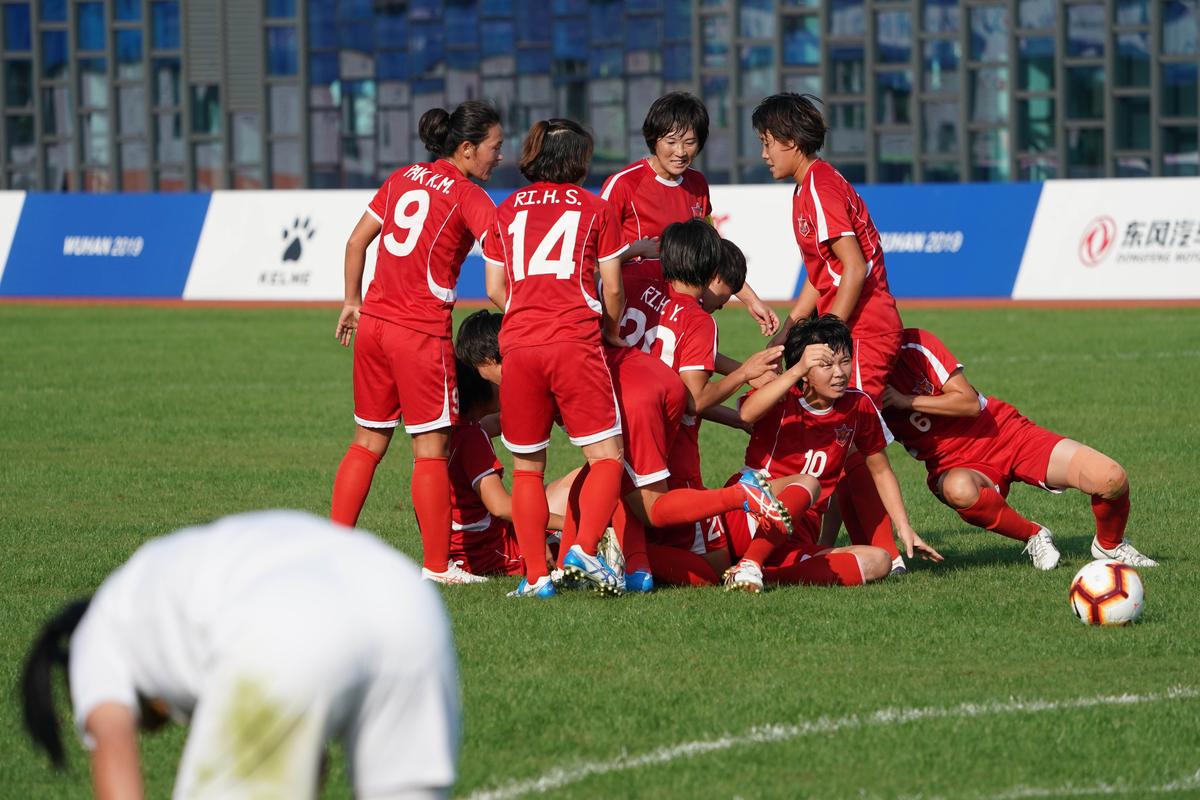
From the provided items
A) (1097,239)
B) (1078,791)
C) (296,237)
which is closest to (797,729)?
(1078,791)

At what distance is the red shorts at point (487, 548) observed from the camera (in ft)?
24.9

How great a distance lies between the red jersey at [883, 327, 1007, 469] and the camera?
295 inches

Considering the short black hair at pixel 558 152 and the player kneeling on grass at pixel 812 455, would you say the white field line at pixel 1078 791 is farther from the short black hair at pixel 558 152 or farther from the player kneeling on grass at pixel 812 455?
the short black hair at pixel 558 152

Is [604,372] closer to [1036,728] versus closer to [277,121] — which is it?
[1036,728]

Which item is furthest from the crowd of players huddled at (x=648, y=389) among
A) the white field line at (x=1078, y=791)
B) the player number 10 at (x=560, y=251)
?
the white field line at (x=1078, y=791)

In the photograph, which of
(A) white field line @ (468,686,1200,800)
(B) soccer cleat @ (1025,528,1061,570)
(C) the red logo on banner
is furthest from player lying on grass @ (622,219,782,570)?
(C) the red logo on banner

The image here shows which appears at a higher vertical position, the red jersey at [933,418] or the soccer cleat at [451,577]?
the red jersey at [933,418]

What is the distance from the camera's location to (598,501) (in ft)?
21.8

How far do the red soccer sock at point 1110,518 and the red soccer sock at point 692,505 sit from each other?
1.71 m

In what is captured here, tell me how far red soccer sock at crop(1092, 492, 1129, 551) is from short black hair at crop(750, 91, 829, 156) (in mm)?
1951

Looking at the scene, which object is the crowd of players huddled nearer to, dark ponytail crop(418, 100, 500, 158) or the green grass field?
dark ponytail crop(418, 100, 500, 158)

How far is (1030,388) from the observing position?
13.9m

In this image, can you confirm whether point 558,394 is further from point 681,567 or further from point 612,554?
point 681,567

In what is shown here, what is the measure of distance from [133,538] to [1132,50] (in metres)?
22.8
